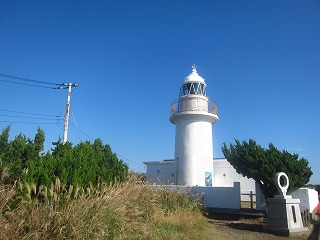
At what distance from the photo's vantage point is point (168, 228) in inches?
303

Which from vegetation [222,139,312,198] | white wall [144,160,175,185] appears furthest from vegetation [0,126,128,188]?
white wall [144,160,175,185]

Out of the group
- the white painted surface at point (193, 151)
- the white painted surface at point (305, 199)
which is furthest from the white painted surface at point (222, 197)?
the white painted surface at point (305, 199)

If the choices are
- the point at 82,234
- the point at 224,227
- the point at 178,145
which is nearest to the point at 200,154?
the point at 178,145

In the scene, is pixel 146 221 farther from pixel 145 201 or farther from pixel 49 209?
pixel 49 209

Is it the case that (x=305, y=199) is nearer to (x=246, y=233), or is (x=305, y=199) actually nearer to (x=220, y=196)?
(x=220, y=196)

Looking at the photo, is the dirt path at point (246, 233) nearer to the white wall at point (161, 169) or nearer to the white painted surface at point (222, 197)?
the white painted surface at point (222, 197)

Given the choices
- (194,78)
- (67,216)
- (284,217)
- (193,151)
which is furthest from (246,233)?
(194,78)

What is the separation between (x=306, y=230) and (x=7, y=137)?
33.2 feet

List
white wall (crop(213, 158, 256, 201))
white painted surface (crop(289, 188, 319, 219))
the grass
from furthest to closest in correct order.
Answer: white wall (crop(213, 158, 256, 201)) → white painted surface (crop(289, 188, 319, 219)) → the grass

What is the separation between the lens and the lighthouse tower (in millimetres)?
19359

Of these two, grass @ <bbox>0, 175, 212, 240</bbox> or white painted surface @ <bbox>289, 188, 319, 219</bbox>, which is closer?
grass @ <bbox>0, 175, 212, 240</bbox>

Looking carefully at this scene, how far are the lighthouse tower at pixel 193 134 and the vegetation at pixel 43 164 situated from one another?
34.3ft

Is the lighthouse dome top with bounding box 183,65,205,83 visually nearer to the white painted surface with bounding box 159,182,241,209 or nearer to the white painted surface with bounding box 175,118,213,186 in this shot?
the white painted surface with bounding box 175,118,213,186

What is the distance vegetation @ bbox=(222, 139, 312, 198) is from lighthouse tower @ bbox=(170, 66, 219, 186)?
445 centimetres
